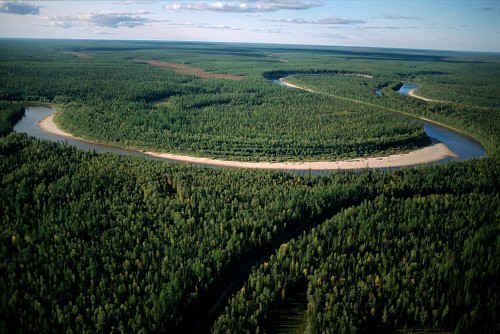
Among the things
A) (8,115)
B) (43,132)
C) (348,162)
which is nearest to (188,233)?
(348,162)

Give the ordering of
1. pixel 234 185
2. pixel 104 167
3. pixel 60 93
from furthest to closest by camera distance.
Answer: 1. pixel 60 93
2. pixel 104 167
3. pixel 234 185

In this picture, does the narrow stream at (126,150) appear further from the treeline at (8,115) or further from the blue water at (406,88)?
the blue water at (406,88)

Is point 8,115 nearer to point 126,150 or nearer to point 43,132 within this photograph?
point 43,132

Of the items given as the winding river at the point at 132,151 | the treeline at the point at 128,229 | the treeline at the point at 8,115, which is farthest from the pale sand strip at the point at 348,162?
the treeline at the point at 8,115

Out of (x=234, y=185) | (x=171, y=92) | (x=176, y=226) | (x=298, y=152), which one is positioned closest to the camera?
(x=176, y=226)

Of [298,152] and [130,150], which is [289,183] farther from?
[130,150]

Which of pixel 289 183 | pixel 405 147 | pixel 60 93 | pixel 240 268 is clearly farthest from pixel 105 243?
pixel 60 93
